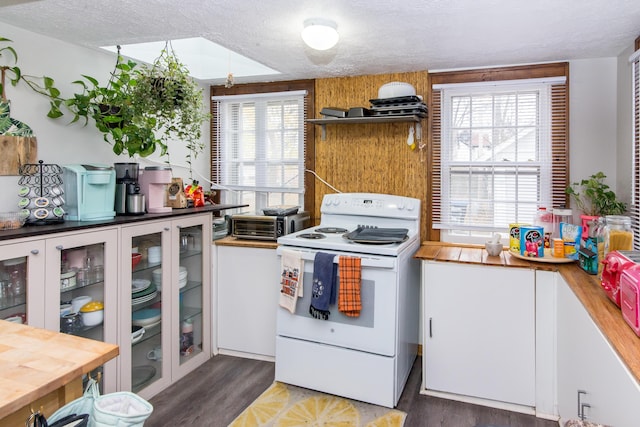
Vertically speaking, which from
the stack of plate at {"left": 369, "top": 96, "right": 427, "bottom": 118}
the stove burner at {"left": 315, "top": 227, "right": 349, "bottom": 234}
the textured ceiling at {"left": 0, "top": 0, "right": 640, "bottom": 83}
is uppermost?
the textured ceiling at {"left": 0, "top": 0, "right": 640, "bottom": 83}

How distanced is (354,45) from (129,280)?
194 centimetres

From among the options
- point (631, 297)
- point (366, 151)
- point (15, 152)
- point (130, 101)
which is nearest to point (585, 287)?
point (631, 297)

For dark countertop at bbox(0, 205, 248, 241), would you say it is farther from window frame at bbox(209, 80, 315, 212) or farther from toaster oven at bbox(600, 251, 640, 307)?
toaster oven at bbox(600, 251, 640, 307)

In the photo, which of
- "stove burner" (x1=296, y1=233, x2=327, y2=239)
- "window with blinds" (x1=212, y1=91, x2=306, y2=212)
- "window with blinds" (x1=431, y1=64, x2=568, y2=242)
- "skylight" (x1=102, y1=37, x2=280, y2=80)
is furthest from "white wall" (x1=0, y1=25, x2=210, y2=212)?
"window with blinds" (x1=431, y1=64, x2=568, y2=242)

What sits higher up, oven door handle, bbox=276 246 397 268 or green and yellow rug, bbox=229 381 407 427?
oven door handle, bbox=276 246 397 268

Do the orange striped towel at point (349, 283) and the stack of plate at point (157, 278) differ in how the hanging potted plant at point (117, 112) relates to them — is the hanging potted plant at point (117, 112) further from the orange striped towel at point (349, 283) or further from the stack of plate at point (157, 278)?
the orange striped towel at point (349, 283)


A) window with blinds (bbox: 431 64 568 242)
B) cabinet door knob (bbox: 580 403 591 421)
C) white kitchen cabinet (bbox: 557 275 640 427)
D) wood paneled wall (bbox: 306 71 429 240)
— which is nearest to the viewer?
white kitchen cabinet (bbox: 557 275 640 427)

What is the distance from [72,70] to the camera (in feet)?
8.79

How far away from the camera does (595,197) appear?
274 cm

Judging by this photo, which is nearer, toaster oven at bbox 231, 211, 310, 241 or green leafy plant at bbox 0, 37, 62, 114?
green leafy plant at bbox 0, 37, 62, 114

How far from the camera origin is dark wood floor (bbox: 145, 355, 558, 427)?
2.49 m

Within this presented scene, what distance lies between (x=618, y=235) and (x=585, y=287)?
296 mm

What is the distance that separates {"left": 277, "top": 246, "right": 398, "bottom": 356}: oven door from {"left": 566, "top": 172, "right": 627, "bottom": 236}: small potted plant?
1.21 m

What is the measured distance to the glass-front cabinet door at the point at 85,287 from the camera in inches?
82.7
